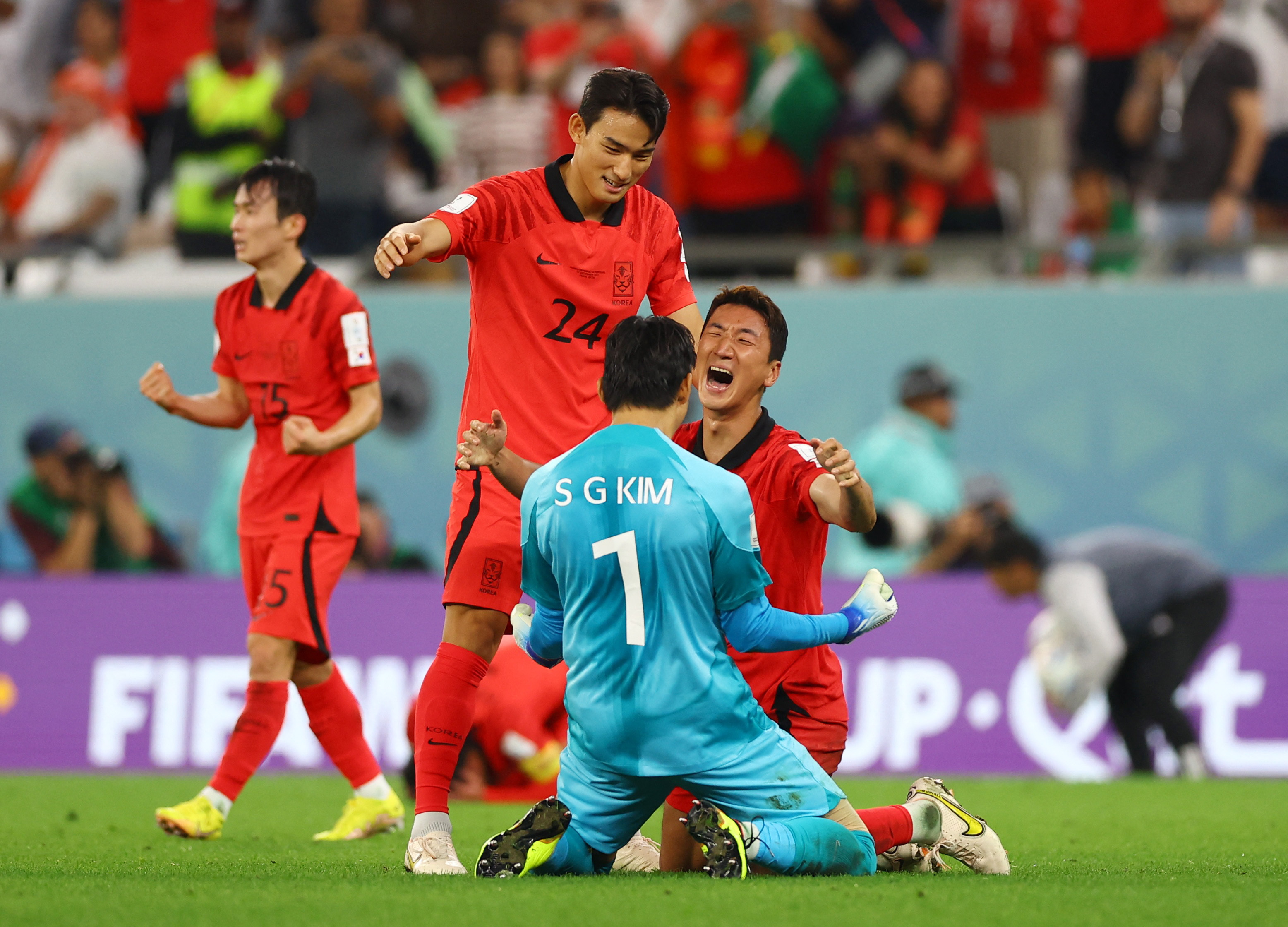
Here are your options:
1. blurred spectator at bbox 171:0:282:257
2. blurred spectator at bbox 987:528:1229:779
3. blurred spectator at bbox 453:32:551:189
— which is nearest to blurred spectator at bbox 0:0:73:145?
blurred spectator at bbox 171:0:282:257

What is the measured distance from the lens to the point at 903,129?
12125 mm

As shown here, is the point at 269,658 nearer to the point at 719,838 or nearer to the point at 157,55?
the point at 719,838

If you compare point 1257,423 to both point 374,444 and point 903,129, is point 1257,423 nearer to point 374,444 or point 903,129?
point 903,129

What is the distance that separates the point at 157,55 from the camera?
44.8 feet

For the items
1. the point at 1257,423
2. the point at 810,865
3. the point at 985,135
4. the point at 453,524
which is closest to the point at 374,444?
the point at 985,135

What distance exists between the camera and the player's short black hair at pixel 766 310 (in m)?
5.26

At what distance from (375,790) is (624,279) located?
8.30 ft

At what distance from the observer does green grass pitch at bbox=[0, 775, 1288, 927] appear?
13.2 ft

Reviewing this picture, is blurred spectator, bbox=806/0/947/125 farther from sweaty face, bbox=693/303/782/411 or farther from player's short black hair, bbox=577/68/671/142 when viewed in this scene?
sweaty face, bbox=693/303/782/411

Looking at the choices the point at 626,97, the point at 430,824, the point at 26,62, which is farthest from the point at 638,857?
the point at 26,62

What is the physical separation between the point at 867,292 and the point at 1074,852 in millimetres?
6573

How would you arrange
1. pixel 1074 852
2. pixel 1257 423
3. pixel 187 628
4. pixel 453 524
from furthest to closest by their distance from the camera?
pixel 1257 423, pixel 187 628, pixel 1074 852, pixel 453 524

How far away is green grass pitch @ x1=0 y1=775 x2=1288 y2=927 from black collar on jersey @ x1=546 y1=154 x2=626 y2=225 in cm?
212

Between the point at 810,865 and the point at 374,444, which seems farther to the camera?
the point at 374,444
